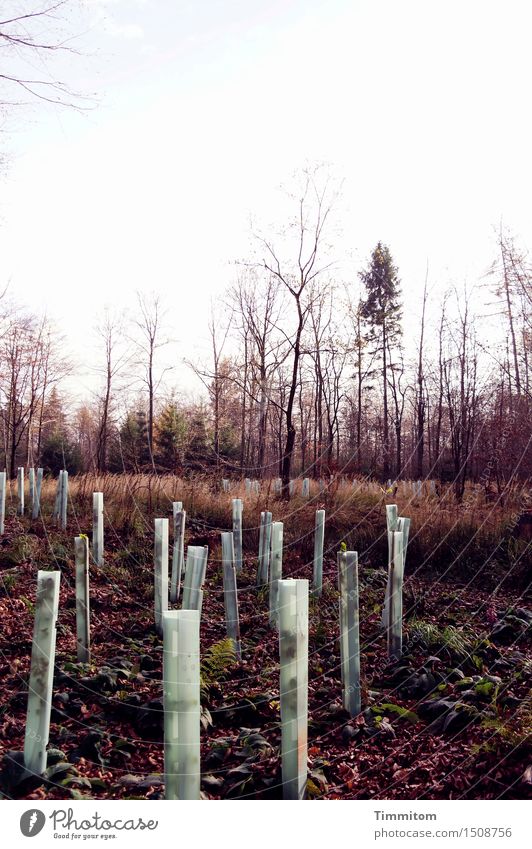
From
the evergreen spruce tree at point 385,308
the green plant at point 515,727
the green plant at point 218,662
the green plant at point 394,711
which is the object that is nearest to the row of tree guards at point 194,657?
the green plant at point 394,711

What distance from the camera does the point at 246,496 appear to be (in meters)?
11.4

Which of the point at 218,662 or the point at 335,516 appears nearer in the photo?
the point at 218,662

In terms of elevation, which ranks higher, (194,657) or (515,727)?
(194,657)

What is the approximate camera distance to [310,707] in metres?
3.80

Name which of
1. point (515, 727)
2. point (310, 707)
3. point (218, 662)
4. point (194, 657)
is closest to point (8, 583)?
point (218, 662)

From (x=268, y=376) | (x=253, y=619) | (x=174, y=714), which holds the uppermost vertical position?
(x=268, y=376)

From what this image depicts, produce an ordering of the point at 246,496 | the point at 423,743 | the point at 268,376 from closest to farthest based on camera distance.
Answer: the point at 423,743, the point at 246,496, the point at 268,376

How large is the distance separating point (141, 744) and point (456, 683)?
1858mm

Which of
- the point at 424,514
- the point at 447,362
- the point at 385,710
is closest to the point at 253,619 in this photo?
the point at 385,710

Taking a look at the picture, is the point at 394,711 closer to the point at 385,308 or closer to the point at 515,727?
the point at 515,727

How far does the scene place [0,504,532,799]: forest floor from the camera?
8.85ft

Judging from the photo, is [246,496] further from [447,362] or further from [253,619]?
[447,362]

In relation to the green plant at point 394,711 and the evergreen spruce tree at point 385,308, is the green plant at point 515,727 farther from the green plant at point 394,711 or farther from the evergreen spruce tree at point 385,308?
the evergreen spruce tree at point 385,308

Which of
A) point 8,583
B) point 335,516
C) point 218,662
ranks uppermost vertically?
point 335,516
